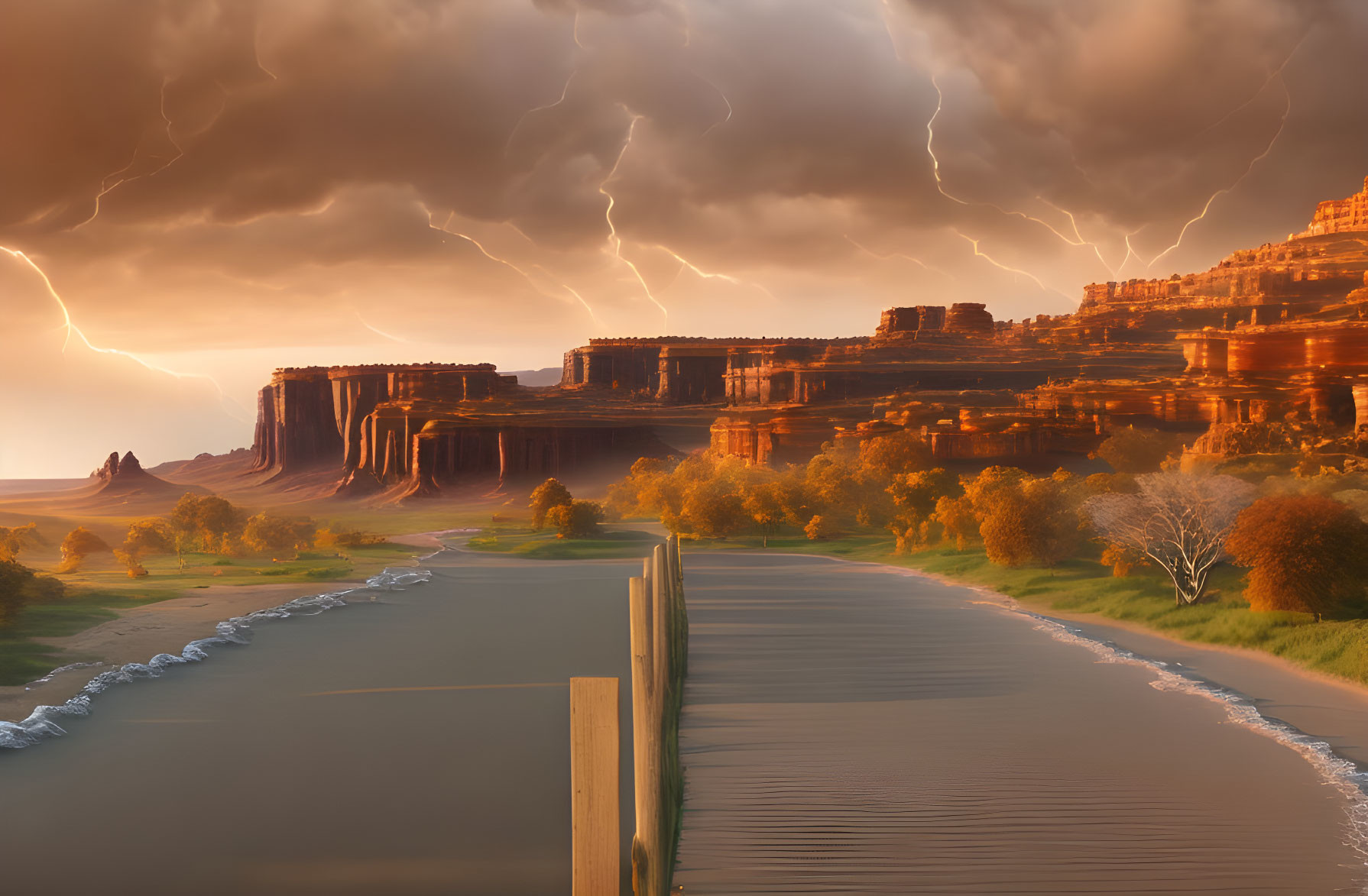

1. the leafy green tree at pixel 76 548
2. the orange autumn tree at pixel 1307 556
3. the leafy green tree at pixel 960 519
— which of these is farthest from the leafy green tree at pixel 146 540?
the orange autumn tree at pixel 1307 556

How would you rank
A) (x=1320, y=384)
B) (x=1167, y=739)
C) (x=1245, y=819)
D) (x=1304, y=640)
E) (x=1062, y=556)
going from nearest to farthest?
(x=1245, y=819) → (x=1167, y=739) → (x=1304, y=640) → (x=1062, y=556) → (x=1320, y=384)

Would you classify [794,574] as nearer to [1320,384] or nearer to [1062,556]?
[1062,556]

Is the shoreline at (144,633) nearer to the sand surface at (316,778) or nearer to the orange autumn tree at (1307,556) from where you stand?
the sand surface at (316,778)

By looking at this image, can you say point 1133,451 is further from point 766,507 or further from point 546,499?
point 546,499

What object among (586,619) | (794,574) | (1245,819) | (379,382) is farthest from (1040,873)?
(379,382)

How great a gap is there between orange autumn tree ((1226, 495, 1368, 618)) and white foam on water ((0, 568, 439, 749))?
68.9 ft

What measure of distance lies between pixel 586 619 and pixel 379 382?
149 metres

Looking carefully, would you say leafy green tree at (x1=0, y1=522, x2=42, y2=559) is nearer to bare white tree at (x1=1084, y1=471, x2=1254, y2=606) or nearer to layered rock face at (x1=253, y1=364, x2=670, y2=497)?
bare white tree at (x1=1084, y1=471, x2=1254, y2=606)

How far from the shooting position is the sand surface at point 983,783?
11000 millimetres

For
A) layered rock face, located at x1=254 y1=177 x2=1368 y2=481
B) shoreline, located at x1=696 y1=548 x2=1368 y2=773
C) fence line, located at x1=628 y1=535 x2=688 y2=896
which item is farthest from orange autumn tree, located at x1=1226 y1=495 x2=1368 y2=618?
layered rock face, located at x1=254 y1=177 x2=1368 y2=481

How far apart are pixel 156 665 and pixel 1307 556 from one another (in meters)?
21.9

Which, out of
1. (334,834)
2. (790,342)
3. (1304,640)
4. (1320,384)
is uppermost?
(790,342)

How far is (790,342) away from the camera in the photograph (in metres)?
159

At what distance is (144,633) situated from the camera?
26.7m
